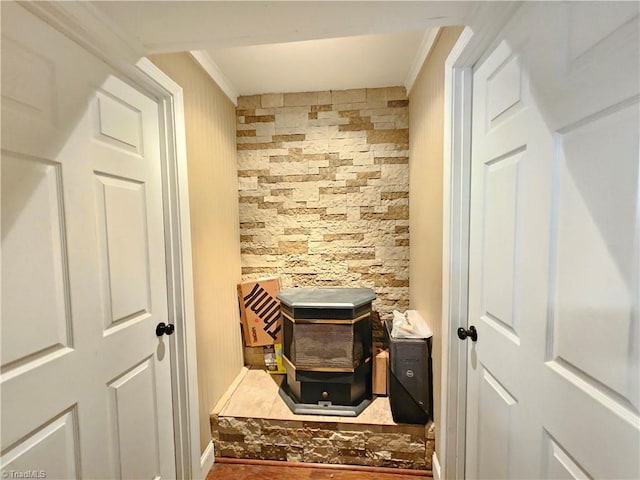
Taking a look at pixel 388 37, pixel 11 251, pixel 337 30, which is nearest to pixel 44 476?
pixel 11 251

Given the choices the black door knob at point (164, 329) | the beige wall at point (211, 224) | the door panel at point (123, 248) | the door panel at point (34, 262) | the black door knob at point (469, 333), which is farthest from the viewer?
the beige wall at point (211, 224)

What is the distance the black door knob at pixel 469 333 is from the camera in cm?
119

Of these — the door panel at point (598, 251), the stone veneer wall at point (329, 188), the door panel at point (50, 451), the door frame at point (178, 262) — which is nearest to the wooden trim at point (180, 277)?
the door frame at point (178, 262)

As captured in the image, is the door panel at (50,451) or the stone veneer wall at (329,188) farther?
the stone veneer wall at (329,188)

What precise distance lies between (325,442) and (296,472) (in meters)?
0.24

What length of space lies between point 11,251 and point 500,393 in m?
1.54

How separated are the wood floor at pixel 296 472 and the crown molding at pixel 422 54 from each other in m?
2.49

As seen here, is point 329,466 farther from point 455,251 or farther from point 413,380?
point 455,251

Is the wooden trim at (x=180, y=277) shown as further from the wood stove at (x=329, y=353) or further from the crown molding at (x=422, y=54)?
the crown molding at (x=422, y=54)

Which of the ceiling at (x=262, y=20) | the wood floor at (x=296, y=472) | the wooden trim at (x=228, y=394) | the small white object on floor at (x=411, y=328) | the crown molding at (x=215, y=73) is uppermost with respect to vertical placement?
the crown molding at (x=215, y=73)

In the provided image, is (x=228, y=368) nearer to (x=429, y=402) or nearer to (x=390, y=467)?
(x=390, y=467)

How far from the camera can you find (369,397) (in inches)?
76.1

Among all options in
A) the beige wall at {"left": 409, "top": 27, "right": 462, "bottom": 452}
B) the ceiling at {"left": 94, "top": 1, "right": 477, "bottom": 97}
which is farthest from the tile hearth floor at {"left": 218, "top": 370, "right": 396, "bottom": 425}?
the ceiling at {"left": 94, "top": 1, "right": 477, "bottom": 97}

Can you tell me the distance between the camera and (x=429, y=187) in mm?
1673
